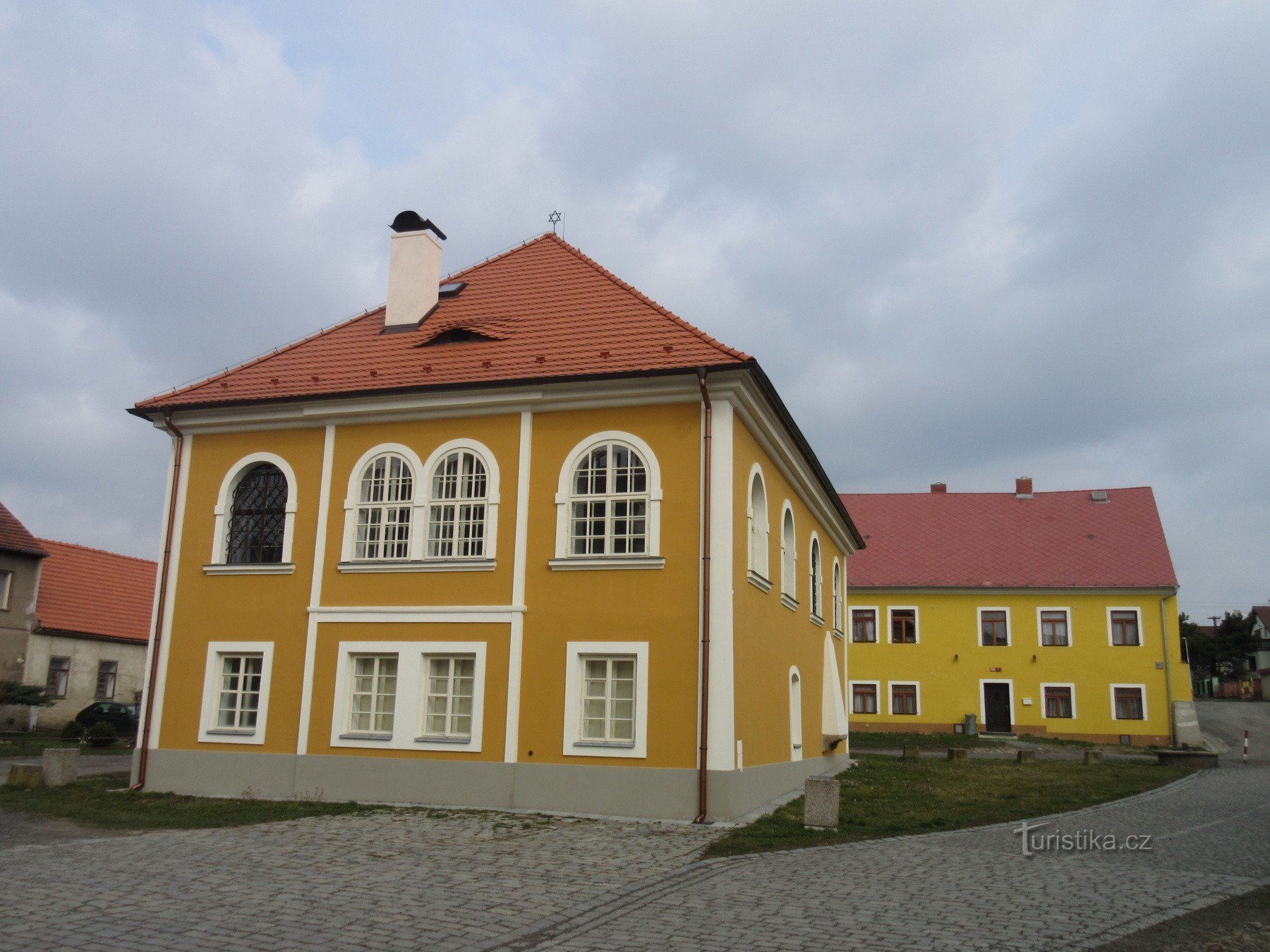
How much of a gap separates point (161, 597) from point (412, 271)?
7.36m

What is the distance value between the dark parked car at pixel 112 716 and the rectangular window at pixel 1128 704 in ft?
116

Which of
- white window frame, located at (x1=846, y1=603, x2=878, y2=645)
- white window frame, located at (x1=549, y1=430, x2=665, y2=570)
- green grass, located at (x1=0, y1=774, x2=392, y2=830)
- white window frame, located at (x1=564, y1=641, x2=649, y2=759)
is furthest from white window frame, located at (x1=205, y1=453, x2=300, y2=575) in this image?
white window frame, located at (x1=846, y1=603, x2=878, y2=645)

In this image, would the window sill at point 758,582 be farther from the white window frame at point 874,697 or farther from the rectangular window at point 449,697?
the white window frame at point 874,697

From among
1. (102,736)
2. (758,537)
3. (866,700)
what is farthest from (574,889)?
(866,700)

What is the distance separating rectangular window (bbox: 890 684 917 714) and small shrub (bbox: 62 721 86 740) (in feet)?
97.8

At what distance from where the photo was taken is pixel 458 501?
1684 cm

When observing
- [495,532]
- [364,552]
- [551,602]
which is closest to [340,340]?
[364,552]

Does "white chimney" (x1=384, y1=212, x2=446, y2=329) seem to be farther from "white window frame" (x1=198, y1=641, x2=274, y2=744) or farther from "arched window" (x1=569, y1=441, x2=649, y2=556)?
"white window frame" (x1=198, y1=641, x2=274, y2=744)

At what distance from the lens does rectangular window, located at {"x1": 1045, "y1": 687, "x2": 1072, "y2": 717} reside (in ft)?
135

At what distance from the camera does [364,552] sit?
1742cm

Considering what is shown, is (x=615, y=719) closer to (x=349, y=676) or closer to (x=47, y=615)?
(x=349, y=676)

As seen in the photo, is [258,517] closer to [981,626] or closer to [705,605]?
[705,605]

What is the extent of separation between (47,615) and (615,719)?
29.7m

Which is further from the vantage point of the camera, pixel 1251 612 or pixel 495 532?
pixel 1251 612
